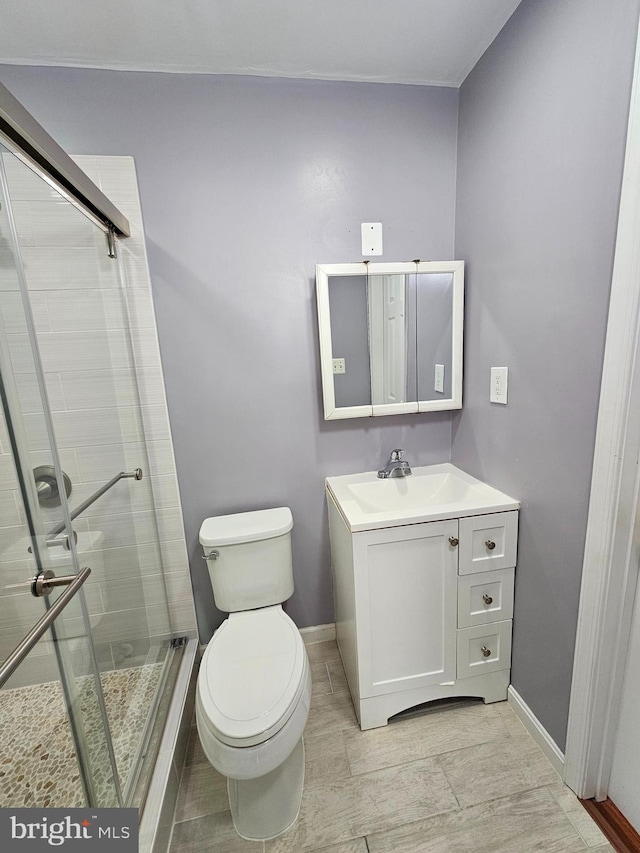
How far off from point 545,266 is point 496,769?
1.61 m

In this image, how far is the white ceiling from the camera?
1030mm

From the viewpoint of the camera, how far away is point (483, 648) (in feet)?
4.39

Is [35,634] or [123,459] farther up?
[123,459]

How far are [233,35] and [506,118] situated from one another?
92 cm

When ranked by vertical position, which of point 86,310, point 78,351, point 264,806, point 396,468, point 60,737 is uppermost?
point 86,310

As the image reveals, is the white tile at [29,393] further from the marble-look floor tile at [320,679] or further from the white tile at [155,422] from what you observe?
the marble-look floor tile at [320,679]

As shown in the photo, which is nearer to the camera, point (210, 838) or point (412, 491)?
point (210, 838)

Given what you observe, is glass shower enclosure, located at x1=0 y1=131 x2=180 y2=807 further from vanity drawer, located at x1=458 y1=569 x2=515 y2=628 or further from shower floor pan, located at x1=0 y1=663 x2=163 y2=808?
vanity drawer, located at x1=458 y1=569 x2=515 y2=628

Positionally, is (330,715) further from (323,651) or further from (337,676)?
(323,651)

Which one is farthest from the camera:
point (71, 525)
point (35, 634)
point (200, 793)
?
point (200, 793)

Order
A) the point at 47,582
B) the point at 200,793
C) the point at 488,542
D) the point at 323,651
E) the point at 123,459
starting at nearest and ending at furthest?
the point at 47,582, the point at 200,793, the point at 488,542, the point at 123,459, the point at 323,651

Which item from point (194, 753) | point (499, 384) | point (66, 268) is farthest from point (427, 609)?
point (66, 268)

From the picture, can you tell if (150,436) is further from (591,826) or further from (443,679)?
(591,826)

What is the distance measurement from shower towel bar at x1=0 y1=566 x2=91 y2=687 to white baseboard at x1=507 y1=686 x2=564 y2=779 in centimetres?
152
